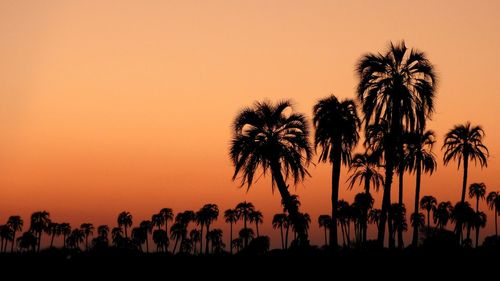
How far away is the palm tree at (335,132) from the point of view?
51000 mm

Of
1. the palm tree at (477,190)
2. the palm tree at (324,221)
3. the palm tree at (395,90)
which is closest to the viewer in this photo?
the palm tree at (395,90)

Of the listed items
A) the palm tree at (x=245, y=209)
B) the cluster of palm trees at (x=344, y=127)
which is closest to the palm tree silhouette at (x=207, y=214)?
the palm tree at (x=245, y=209)

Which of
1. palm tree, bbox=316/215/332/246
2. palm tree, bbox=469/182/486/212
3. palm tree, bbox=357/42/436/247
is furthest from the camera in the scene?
palm tree, bbox=316/215/332/246

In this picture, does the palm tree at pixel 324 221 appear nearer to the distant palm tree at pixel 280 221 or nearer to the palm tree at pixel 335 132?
the distant palm tree at pixel 280 221

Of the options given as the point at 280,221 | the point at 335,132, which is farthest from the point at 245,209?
the point at 335,132

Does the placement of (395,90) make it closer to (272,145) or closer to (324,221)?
(272,145)

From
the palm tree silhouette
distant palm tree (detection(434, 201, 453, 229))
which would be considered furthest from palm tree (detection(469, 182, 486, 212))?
the palm tree silhouette

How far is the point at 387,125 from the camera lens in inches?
1825

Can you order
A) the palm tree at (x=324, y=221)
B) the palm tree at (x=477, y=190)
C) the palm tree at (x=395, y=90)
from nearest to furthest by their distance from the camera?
the palm tree at (x=395, y=90)
the palm tree at (x=477, y=190)
the palm tree at (x=324, y=221)


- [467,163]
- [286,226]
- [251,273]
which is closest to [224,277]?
[251,273]

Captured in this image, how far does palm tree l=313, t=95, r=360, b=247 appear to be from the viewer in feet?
167

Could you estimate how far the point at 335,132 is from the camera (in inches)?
2007

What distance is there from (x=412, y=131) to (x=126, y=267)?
811 inches

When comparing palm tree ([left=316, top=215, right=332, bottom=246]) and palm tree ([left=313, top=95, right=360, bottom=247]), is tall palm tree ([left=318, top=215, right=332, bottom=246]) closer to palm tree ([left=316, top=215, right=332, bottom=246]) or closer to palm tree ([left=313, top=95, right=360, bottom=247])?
palm tree ([left=316, top=215, right=332, bottom=246])
